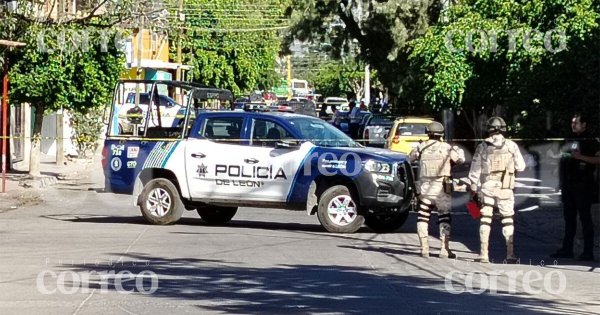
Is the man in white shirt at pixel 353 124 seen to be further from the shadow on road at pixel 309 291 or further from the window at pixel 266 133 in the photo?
the shadow on road at pixel 309 291

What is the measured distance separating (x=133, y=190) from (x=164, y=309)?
931 centimetres

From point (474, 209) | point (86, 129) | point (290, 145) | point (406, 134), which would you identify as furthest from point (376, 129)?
point (474, 209)

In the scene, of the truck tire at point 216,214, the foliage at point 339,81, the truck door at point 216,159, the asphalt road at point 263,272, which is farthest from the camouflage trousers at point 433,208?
the foliage at point 339,81

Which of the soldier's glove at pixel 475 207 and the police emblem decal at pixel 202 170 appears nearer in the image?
the soldier's glove at pixel 475 207

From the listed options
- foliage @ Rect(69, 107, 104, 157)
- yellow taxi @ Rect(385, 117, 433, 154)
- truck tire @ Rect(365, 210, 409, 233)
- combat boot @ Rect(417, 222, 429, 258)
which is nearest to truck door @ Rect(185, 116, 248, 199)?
truck tire @ Rect(365, 210, 409, 233)

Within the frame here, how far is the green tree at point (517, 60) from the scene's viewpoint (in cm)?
2056

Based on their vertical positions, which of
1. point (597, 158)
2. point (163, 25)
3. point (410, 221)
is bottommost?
point (410, 221)

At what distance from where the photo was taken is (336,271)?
1381cm

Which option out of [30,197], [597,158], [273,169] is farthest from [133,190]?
[597,158]

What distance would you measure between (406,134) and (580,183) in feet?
54.4

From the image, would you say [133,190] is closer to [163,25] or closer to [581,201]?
[581,201]

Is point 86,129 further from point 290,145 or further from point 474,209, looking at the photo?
point 474,209

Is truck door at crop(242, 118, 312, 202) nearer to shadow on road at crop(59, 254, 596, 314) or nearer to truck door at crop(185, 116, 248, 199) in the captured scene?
truck door at crop(185, 116, 248, 199)

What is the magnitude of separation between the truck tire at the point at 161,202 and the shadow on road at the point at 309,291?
16.8ft
